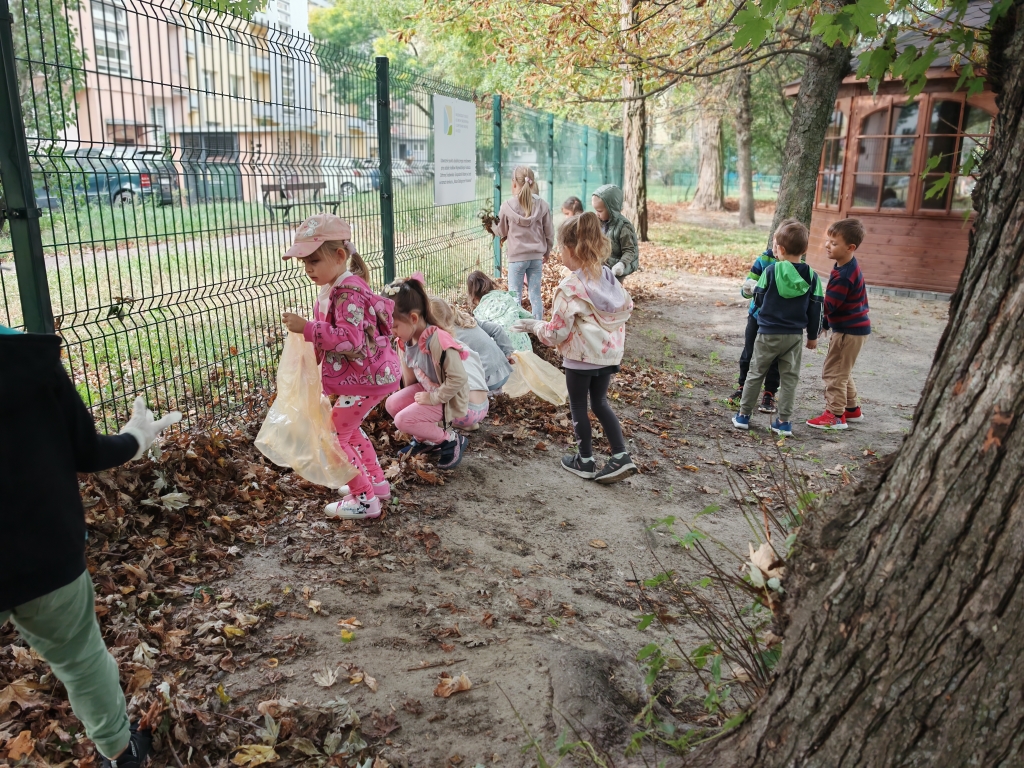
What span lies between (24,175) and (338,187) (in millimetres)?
2682

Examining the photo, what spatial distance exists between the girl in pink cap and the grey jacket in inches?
53.7

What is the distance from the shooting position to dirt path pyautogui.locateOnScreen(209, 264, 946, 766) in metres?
2.88

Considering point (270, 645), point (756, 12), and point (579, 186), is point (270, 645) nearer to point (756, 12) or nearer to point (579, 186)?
point (756, 12)

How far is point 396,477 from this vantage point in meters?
4.88

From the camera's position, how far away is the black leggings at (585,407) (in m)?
5.13

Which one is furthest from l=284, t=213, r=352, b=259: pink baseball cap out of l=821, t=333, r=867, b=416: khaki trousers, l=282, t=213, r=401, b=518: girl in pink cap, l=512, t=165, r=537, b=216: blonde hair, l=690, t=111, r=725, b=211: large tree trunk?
l=690, t=111, r=725, b=211: large tree trunk

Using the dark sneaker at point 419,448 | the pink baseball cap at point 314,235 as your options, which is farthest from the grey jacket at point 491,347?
the pink baseball cap at point 314,235

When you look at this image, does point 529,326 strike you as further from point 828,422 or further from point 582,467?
point 828,422

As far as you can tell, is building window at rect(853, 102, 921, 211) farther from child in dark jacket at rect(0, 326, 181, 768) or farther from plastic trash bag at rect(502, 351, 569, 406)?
child in dark jacket at rect(0, 326, 181, 768)

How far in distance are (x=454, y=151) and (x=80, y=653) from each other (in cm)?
698

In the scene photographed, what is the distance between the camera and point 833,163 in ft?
48.3

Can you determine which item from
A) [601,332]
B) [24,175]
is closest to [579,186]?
[601,332]

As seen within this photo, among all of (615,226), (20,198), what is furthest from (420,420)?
(615,226)

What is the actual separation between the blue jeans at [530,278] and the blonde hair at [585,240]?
12.1ft
